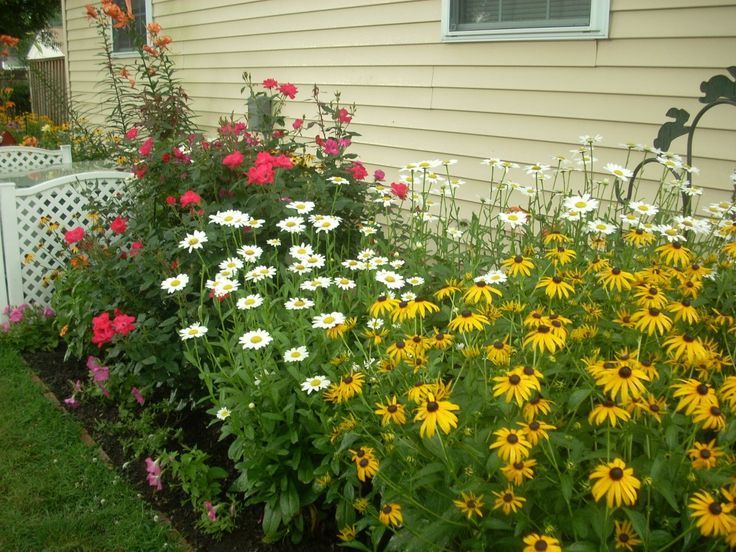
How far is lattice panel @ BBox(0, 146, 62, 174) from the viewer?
6.96 meters

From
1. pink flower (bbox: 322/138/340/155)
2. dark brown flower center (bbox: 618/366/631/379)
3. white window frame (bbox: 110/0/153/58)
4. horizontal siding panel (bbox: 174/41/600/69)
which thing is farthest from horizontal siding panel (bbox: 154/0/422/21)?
dark brown flower center (bbox: 618/366/631/379)

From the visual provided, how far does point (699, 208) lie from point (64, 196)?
146 inches

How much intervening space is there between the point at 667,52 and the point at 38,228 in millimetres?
3709

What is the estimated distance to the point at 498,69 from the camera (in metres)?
4.04

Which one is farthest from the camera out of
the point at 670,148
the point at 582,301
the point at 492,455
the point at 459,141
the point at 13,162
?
the point at 13,162

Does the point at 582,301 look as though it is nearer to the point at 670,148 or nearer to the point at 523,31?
the point at 670,148

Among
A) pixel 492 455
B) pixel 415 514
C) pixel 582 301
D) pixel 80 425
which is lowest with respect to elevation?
pixel 80 425

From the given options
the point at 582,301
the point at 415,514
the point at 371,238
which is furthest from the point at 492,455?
the point at 371,238

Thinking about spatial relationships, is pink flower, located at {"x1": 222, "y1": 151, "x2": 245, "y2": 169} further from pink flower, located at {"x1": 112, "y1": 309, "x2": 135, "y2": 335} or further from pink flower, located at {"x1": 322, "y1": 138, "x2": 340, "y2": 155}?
pink flower, located at {"x1": 112, "y1": 309, "x2": 135, "y2": 335}

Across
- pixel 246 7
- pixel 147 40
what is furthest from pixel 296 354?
pixel 147 40

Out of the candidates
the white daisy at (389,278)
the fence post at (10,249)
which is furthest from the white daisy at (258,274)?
the fence post at (10,249)

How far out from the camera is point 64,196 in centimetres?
439

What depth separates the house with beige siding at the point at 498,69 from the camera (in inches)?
127

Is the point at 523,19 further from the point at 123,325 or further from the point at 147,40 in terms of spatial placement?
the point at 147,40
